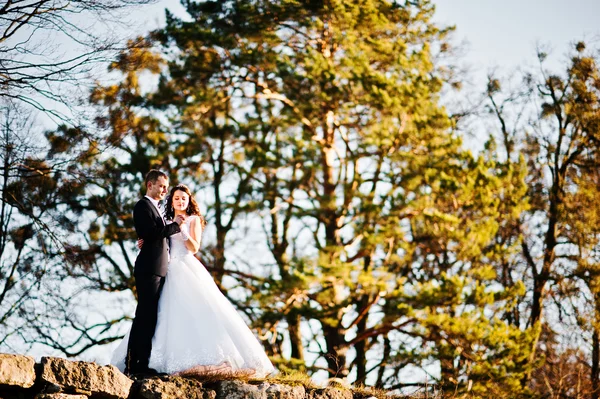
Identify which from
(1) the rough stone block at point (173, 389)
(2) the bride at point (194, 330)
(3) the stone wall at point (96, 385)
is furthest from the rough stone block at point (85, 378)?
(2) the bride at point (194, 330)

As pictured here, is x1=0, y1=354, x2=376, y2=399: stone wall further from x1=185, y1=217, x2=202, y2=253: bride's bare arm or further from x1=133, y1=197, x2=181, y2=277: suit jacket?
x1=185, y1=217, x2=202, y2=253: bride's bare arm

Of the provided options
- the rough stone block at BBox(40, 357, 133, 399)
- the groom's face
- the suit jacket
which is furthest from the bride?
the rough stone block at BBox(40, 357, 133, 399)

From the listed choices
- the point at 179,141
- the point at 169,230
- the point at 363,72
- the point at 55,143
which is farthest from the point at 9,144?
the point at 179,141

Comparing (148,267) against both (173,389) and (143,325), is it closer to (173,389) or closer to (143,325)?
(143,325)

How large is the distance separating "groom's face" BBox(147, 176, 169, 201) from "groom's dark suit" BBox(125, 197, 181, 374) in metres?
0.11

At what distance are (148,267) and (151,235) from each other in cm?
26

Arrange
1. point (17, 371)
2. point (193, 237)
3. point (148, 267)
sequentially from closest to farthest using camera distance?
point (17, 371) → point (148, 267) → point (193, 237)

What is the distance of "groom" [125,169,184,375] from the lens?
6.01 metres

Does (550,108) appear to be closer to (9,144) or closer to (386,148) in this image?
(386,148)

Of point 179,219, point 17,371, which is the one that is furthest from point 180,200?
point 17,371

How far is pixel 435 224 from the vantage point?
1436 centimetres

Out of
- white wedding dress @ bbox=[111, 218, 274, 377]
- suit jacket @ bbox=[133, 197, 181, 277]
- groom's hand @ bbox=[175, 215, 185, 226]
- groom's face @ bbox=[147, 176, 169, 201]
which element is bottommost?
white wedding dress @ bbox=[111, 218, 274, 377]

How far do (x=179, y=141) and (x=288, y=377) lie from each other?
33.2 ft

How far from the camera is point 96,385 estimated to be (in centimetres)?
496
